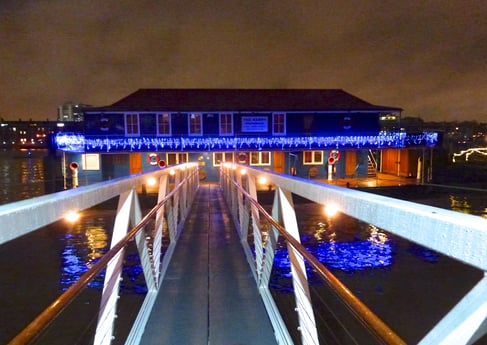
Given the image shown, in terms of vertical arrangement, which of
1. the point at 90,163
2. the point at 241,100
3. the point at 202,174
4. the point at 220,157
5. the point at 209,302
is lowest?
the point at 202,174

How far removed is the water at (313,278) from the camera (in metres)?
6.89

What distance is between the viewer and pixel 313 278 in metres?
8.63

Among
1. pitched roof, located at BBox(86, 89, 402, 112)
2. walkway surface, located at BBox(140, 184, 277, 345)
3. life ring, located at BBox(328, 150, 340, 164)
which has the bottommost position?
walkway surface, located at BBox(140, 184, 277, 345)

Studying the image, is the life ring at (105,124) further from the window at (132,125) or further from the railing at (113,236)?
the railing at (113,236)

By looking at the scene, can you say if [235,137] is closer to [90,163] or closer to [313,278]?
[90,163]

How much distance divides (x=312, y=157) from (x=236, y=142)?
241 inches

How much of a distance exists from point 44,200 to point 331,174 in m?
28.3

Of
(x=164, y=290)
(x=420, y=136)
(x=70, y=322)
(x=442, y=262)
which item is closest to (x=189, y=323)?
(x=164, y=290)

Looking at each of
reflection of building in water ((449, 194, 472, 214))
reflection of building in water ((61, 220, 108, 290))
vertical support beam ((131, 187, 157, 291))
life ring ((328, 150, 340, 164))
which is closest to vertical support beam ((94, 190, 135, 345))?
vertical support beam ((131, 187, 157, 291))

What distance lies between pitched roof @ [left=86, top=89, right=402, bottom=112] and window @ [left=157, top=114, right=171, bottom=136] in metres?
0.65

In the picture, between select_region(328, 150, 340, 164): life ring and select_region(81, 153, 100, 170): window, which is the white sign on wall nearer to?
select_region(328, 150, 340, 164): life ring

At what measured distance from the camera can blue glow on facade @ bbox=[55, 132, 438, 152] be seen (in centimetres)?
2697

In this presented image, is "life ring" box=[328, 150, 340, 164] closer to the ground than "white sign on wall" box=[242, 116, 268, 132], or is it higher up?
closer to the ground

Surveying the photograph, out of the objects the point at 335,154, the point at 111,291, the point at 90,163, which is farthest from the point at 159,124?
the point at 111,291
